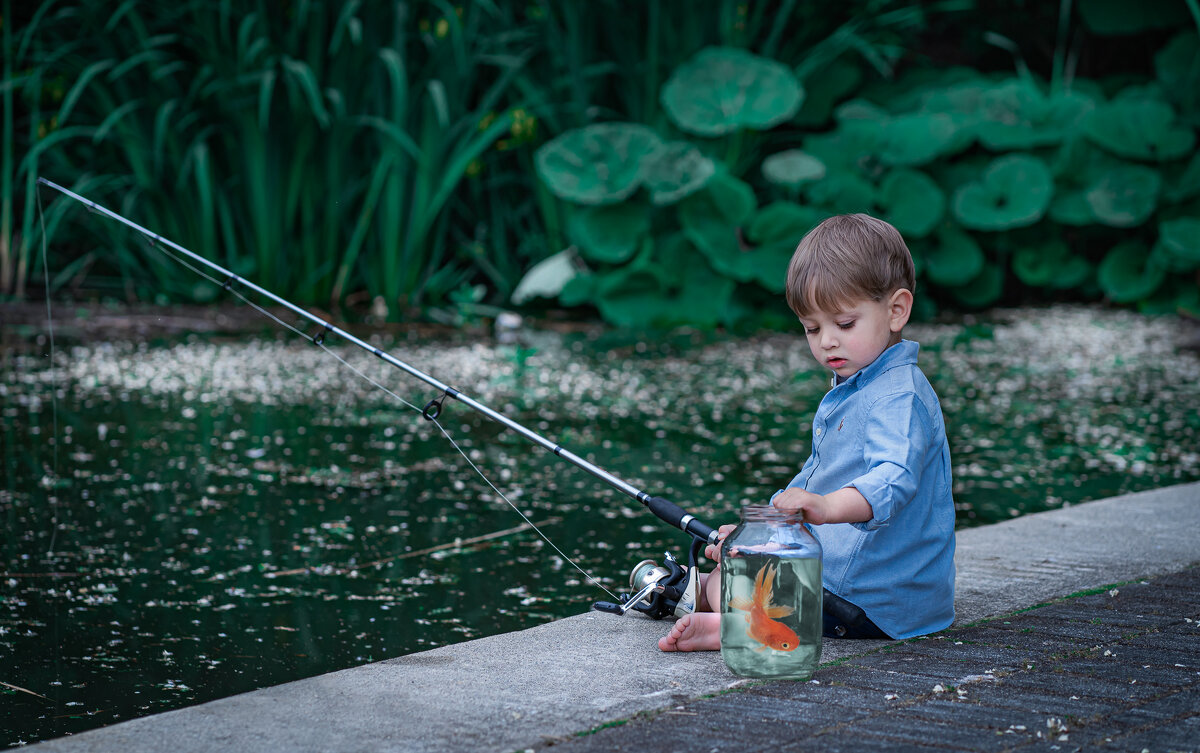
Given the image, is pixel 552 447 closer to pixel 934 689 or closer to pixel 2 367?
pixel 934 689

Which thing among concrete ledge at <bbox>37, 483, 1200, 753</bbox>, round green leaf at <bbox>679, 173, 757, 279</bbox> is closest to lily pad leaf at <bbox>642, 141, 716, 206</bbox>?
round green leaf at <bbox>679, 173, 757, 279</bbox>

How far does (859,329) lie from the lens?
222cm

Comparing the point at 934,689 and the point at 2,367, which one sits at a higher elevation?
the point at 934,689

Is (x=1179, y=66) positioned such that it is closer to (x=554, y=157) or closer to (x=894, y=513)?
(x=554, y=157)

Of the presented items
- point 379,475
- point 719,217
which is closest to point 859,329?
point 379,475

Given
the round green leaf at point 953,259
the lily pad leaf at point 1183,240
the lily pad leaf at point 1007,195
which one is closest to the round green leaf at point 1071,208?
the lily pad leaf at point 1007,195

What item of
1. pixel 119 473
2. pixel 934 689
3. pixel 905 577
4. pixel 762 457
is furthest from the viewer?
pixel 762 457

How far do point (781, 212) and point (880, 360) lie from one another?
6.10 m

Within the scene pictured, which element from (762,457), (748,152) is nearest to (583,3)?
(748,152)

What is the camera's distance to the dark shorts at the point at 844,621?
217 centimetres

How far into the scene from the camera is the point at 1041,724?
5.71 ft

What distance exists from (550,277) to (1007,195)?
3105 millimetres

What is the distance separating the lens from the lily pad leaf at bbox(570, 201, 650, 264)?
8.55m

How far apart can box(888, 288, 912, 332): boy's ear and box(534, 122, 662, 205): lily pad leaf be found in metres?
6.37
